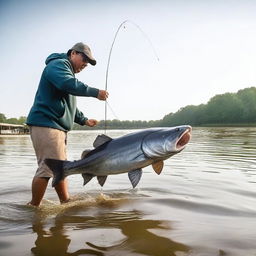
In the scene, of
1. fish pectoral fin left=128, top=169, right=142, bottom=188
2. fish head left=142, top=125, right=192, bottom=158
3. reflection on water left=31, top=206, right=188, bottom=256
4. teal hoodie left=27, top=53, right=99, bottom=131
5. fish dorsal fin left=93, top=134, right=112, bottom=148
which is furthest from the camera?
teal hoodie left=27, top=53, right=99, bottom=131

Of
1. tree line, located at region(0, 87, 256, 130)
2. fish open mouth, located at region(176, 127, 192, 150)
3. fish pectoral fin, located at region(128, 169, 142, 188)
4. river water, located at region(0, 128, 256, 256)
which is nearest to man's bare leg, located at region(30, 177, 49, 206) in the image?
river water, located at region(0, 128, 256, 256)

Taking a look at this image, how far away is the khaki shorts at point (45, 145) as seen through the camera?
5016 mm

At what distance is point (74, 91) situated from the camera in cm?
443

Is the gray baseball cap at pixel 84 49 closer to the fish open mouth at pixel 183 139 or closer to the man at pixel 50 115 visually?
the man at pixel 50 115

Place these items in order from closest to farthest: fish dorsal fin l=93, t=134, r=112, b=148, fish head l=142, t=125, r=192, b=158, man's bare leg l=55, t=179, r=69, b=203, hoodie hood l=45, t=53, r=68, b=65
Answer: fish head l=142, t=125, r=192, b=158 → fish dorsal fin l=93, t=134, r=112, b=148 → hoodie hood l=45, t=53, r=68, b=65 → man's bare leg l=55, t=179, r=69, b=203

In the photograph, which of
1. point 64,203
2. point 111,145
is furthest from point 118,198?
point 111,145

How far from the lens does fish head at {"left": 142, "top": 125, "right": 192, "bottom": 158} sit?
12.1ft

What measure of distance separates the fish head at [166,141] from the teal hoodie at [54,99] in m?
1.51

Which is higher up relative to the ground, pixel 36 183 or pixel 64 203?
pixel 36 183

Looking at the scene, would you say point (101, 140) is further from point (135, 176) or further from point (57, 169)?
point (57, 169)

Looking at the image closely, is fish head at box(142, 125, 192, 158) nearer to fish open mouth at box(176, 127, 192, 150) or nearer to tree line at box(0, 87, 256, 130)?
fish open mouth at box(176, 127, 192, 150)

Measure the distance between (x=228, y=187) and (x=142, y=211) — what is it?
2627mm

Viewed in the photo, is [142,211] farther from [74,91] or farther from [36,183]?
[74,91]

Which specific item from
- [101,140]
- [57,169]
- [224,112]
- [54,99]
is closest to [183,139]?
[101,140]
